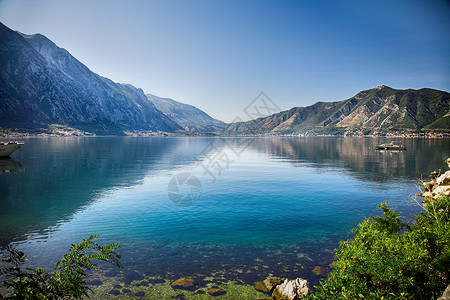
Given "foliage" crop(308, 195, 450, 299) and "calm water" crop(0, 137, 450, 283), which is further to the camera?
"calm water" crop(0, 137, 450, 283)

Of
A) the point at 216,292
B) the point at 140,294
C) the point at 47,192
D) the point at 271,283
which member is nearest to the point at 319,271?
the point at 271,283

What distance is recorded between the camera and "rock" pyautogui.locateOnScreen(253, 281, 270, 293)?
57.6 feet

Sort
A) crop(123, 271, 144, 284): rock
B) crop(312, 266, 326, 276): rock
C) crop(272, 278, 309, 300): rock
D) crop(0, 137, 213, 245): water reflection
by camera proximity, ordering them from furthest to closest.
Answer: crop(0, 137, 213, 245): water reflection, crop(312, 266, 326, 276): rock, crop(123, 271, 144, 284): rock, crop(272, 278, 309, 300): rock

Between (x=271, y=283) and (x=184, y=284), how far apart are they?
6.24m

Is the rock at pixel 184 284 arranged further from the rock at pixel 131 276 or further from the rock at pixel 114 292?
the rock at pixel 114 292

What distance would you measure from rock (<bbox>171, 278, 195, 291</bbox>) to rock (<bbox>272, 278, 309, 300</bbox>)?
19.1 feet

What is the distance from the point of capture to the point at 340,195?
44.7 m

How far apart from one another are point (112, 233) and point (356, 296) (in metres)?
24.6

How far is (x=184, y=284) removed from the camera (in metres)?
18.3

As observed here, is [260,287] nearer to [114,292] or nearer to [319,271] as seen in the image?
[319,271]

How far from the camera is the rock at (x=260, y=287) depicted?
57.6 ft

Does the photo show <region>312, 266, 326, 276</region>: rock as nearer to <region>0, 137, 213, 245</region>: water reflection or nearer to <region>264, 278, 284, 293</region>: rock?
<region>264, 278, 284, 293</region>: rock

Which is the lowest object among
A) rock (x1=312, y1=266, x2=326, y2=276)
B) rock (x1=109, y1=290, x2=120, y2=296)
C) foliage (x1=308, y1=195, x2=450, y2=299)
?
rock (x1=312, y1=266, x2=326, y2=276)

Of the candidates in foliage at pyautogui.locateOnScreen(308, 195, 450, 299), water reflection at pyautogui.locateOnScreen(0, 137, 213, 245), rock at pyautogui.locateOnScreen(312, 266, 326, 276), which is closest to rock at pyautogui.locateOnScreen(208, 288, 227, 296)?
rock at pyautogui.locateOnScreen(312, 266, 326, 276)
